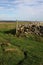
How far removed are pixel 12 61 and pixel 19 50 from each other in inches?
103

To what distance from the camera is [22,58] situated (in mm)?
13547

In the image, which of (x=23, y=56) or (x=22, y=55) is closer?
(x=23, y=56)

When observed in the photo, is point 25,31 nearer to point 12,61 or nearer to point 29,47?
point 29,47

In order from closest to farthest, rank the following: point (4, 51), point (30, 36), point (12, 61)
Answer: point (12, 61), point (4, 51), point (30, 36)

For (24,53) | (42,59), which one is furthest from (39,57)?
(24,53)

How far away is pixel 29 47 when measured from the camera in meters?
16.5

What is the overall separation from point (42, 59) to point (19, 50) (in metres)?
2.75

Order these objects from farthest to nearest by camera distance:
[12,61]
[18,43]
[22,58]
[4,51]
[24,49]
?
[18,43], [24,49], [4,51], [22,58], [12,61]

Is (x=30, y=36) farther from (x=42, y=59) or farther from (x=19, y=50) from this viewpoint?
(x=42, y=59)

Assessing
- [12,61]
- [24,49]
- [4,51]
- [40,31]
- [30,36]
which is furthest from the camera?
[40,31]

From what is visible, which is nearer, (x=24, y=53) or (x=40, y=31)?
(x=24, y=53)

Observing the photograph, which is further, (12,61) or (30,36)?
(30,36)

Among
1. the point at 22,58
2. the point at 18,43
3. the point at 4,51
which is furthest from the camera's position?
the point at 18,43

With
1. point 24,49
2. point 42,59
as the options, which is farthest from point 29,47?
point 42,59
